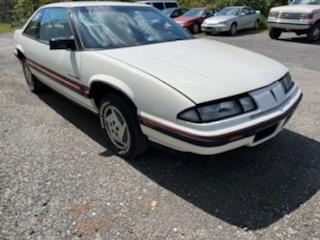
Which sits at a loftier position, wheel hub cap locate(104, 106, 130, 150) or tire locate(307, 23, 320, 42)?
wheel hub cap locate(104, 106, 130, 150)

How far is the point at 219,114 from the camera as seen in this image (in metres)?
2.55

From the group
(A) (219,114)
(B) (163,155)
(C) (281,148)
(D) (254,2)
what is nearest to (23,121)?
(B) (163,155)

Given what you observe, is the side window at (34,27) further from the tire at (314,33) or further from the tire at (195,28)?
the tire at (195,28)

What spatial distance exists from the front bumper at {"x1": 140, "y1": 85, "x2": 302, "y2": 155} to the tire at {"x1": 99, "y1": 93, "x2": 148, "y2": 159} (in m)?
0.23

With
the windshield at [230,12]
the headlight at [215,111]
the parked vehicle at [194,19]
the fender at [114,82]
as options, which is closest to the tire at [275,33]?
the windshield at [230,12]

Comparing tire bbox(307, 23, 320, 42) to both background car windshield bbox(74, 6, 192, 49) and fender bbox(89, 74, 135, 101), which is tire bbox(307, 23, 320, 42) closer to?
background car windshield bbox(74, 6, 192, 49)

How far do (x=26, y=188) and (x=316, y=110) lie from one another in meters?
3.97

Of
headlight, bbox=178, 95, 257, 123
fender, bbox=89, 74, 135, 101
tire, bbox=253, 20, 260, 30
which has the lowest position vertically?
tire, bbox=253, 20, 260, 30

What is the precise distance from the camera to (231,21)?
50.3 ft

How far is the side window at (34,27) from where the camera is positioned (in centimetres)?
490

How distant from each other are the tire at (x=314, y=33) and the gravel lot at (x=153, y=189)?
29.1 ft

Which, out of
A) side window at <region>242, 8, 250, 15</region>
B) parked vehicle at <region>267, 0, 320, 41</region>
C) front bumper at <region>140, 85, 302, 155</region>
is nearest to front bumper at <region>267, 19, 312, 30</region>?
parked vehicle at <region>267, 0, 320, 41</region>

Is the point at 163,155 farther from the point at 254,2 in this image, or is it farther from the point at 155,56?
the point at 254,2

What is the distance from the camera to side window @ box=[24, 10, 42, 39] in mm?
4898
